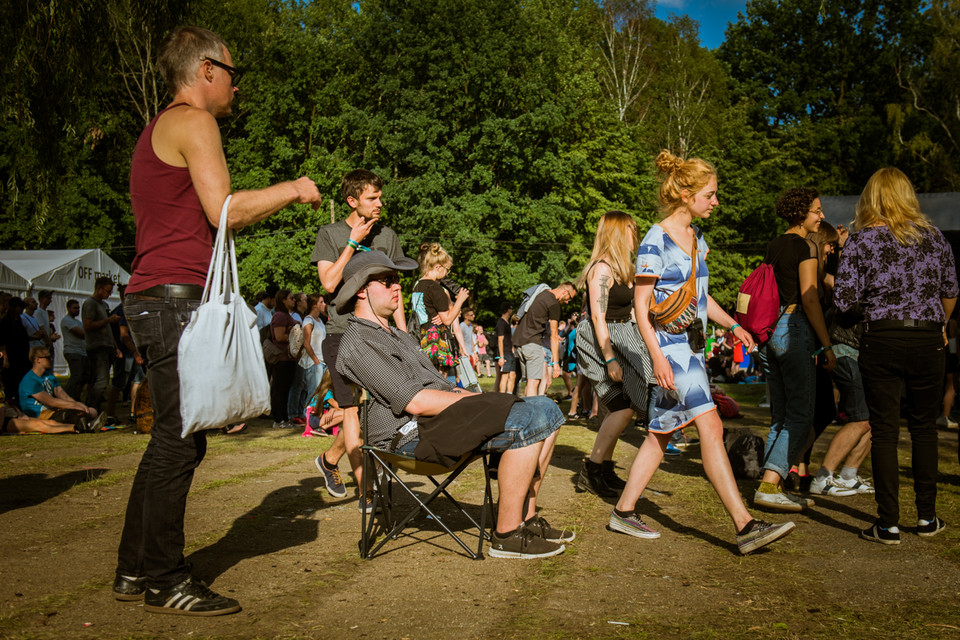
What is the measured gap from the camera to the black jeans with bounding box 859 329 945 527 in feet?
15.0

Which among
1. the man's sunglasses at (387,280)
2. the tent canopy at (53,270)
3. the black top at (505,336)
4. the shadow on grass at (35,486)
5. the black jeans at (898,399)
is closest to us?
the man's sunglasses at (387,280)

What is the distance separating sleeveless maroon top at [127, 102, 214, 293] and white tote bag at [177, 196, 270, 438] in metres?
0.15

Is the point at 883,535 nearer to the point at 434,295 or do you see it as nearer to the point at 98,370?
the point at 434,295

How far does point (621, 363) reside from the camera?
5746 millimetres

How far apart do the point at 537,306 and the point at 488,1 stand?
2660 cm

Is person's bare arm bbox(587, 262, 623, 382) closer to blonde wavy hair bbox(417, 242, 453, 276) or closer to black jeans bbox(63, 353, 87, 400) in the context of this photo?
blonde wavy hair bbox(417, 242, 453, 276)

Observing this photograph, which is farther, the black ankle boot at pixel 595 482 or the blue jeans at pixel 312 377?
the blue jeans at pixel 312 377

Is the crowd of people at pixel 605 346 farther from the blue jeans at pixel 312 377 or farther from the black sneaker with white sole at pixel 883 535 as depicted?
the blue jeans at pixel 312 377

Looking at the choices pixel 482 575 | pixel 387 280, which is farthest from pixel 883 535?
pixel 387 280

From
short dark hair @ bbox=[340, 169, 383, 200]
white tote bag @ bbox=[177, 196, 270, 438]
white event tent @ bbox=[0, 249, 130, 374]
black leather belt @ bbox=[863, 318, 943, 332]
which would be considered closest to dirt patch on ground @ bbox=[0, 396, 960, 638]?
white tote bag @ bbox=[177, 196, 270, 438]

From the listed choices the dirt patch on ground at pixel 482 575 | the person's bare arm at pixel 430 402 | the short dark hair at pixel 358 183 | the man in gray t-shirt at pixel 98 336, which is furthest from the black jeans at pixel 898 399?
the man in gray t-shirt at pixel 98 336

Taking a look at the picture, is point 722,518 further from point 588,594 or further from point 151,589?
point 151,589

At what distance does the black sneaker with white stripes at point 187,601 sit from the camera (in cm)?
328

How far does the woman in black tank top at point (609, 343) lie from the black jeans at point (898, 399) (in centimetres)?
154
